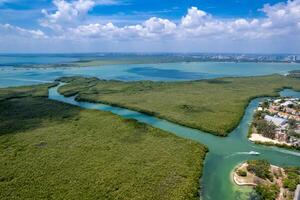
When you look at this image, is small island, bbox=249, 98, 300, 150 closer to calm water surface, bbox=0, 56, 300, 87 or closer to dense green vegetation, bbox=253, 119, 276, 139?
dense green vegetation, bbox=253, 119, 276, 139

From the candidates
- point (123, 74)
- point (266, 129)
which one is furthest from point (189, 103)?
point (123, 74)

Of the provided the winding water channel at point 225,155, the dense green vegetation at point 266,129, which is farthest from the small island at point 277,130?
the winding water channel at point 225,155

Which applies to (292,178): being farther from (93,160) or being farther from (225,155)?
(93,160)

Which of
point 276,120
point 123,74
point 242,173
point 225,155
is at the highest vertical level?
point 123,74

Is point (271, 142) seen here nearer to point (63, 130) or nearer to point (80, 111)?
point (63, 130)

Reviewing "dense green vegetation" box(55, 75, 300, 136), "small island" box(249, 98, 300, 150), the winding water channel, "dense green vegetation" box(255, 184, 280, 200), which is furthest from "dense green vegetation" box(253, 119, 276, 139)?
"dense green vegetation" box(255, 184, 280, 200)

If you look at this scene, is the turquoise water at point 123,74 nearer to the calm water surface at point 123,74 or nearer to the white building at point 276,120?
the calm water surface at point 123,74
